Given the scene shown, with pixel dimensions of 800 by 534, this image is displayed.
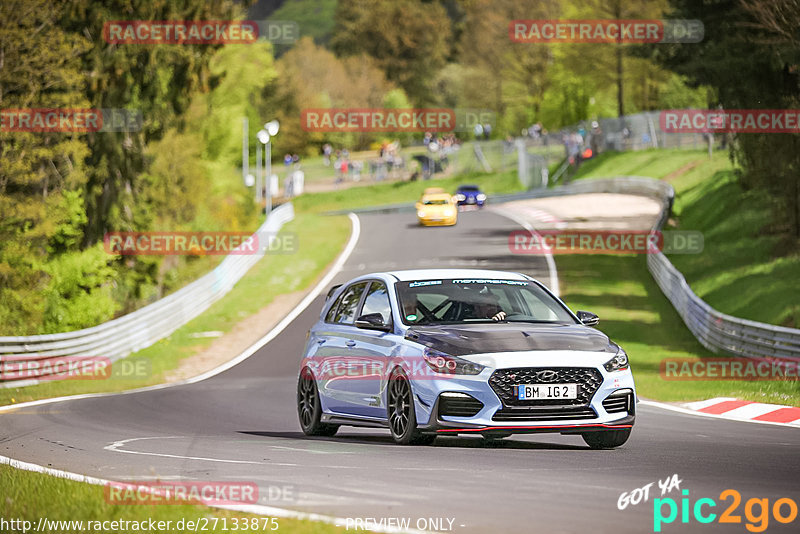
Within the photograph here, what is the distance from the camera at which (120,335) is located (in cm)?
3431

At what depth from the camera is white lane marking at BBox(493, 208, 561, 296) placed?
42.7 meters

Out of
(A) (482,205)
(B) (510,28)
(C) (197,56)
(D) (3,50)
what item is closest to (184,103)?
(C) (197,56)

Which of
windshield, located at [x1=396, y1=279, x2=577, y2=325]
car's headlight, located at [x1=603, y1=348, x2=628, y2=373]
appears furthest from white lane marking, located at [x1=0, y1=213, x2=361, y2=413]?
car's headlight, located at [x1=603, y1=348, x2=628, y2=373]

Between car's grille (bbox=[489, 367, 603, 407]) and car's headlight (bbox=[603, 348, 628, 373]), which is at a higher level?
car's headlight (bbox=[603, 348, 628, 373])

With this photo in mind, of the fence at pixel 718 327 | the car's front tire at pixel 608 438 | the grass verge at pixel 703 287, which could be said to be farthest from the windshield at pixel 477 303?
the fence at pixel 718 327

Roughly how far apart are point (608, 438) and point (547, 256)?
37.9 metres

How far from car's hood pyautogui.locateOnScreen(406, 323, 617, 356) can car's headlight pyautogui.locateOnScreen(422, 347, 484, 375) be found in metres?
0.06

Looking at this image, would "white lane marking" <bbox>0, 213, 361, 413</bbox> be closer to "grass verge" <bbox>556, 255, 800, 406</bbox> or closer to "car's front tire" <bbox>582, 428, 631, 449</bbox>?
"grass verge" <bbox>556, 255, 800, 406</bbox>

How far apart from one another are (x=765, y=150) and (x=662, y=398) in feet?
61.9

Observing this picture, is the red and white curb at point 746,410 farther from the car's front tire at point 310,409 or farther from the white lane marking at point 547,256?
the white lane marking at point 547,256

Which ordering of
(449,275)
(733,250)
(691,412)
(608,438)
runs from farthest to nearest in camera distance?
(733,250) → (691,412) → (449,275) → (608,438)

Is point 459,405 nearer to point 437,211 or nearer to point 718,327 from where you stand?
point 718,327

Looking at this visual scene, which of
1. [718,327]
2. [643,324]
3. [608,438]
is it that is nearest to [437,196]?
[643,324]

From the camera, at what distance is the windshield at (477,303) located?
13.0 metres
